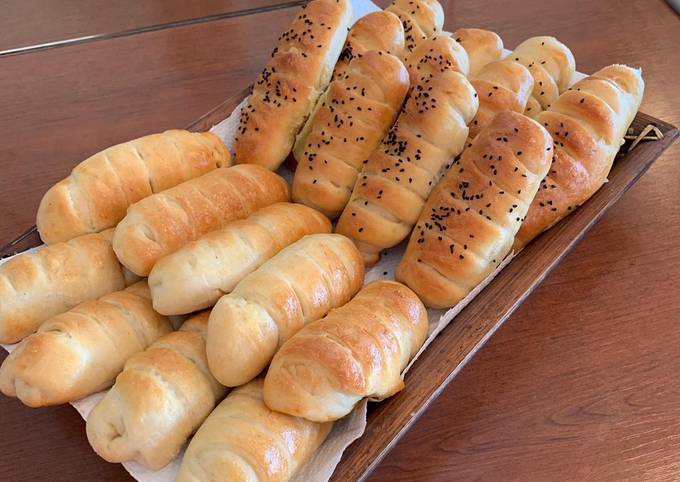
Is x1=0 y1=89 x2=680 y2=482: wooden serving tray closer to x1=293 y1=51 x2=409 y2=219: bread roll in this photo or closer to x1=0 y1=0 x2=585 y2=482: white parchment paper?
x1=0 y1=0 x2=585 y2=482: white parchment paper

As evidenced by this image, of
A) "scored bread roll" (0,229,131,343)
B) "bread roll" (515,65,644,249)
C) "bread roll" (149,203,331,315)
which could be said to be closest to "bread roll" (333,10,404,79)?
"bread roll" (515,65,644,249)

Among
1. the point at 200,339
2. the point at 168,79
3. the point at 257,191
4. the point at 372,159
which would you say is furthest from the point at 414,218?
the point at 168,79

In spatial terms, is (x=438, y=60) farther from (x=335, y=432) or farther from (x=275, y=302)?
(x=335, y=432)

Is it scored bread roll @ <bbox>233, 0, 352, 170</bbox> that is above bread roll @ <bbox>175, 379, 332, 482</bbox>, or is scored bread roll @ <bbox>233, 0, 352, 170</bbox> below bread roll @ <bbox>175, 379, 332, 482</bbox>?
above

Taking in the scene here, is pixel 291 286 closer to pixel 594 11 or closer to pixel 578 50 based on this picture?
pixel 578 50

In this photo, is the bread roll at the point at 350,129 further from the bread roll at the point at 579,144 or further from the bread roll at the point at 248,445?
the bread roll at the point at 248,445

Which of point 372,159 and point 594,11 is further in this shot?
point 594,11

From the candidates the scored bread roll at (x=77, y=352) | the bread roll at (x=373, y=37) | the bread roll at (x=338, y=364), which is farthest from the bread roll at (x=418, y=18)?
the scored bread roll at (x=77, y=352)
